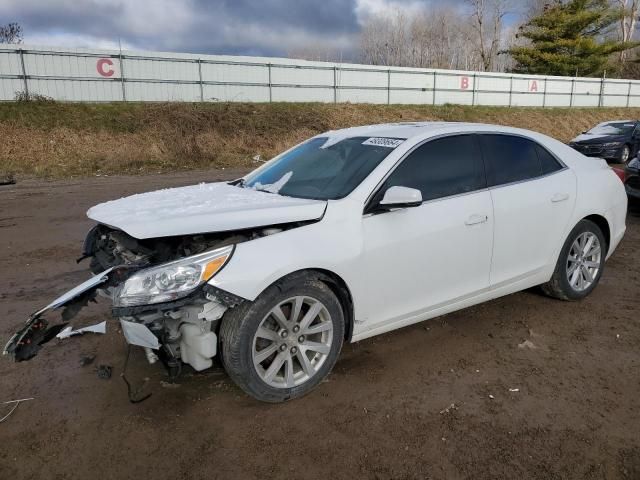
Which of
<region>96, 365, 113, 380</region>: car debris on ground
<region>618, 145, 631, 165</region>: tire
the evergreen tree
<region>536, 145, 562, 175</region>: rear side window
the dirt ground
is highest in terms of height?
the evergreen tree

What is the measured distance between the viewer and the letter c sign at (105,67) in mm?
20984

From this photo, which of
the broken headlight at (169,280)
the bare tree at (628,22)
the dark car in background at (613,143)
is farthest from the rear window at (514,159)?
the bare tree at (628,22)

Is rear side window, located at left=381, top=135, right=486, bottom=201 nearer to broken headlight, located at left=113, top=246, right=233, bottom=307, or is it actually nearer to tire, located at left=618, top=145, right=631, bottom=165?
broken headlight, located at left=113, top=246, right=233, bottom=307

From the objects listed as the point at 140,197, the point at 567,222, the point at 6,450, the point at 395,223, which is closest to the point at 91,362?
the point at 6,450

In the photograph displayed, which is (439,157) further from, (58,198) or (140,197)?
(58,198)

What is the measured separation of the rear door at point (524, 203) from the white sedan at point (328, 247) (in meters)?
0.01

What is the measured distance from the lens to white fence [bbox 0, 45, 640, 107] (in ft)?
65.8

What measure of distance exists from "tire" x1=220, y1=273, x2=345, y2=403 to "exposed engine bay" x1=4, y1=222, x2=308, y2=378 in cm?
12

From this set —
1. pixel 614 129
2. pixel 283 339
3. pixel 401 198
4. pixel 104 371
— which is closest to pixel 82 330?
pixel 104 371

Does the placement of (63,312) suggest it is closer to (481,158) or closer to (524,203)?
(481,158)

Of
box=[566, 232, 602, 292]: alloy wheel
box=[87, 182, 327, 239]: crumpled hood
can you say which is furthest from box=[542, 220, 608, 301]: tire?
box=[87, 182, 327, 239]: crumpled hood

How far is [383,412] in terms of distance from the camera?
3.02 metres

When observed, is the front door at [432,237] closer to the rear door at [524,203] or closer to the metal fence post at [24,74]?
the rear door at [524,203]

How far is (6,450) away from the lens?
2721 millimetres
